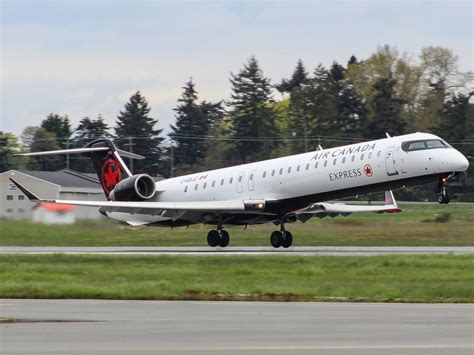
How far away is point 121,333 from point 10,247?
1107 inches

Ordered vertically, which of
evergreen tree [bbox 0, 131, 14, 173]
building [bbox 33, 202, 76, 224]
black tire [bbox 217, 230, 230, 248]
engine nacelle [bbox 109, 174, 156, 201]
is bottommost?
black tire [bbox 217, 230, 230, 248]

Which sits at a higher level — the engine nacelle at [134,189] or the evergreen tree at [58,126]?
the evergreen tree at [58,126]

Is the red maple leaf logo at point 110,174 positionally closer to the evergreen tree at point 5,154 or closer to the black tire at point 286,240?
the black tire at point 286,240

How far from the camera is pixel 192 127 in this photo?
132375 mm

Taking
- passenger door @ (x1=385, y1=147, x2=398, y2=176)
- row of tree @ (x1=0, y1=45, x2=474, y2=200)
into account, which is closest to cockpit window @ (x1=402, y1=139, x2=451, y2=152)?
passenger door @ (x1=385, y1=147, x2=398, y2=176)

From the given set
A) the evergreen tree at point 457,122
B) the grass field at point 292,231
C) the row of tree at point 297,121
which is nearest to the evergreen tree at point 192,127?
the row of tree at point 297,121

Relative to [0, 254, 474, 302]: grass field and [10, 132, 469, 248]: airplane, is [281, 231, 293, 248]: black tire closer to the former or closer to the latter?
[10, 132, 469, 248]: airplane

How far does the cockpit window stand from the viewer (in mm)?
35375

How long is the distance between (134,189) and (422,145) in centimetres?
1208

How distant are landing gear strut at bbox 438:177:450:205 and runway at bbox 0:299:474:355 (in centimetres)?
1667

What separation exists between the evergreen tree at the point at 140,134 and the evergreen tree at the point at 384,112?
22.6 metres

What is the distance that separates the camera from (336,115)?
111438 mm

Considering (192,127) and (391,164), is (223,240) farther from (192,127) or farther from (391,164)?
(192,127)

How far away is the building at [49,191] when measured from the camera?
39.5 m
